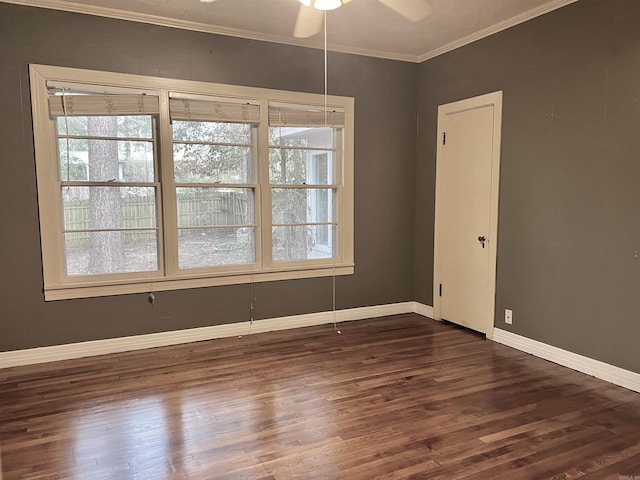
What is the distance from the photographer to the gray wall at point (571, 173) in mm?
3135

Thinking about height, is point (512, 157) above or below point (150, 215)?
above

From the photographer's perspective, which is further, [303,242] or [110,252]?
[303,242]

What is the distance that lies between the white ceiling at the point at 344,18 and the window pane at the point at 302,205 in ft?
4.55

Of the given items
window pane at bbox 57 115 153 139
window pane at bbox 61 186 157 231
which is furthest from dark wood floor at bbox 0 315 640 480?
window pane at bbox 57 115 153 139

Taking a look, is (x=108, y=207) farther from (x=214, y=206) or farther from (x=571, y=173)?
(x=571, y=173)

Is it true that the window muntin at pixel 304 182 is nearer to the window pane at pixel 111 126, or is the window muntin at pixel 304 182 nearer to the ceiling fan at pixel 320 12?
the ceiling fan at pixel 320 12

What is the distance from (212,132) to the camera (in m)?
4.16

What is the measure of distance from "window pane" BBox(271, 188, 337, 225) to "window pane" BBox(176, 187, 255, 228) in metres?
0.26

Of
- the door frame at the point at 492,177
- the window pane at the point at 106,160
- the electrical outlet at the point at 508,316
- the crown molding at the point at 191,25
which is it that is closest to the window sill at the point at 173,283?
the window pane at the point at 106,160

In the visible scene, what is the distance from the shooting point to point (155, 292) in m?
4.02

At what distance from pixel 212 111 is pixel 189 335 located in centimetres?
199

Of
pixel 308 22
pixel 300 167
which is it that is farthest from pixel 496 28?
pixel 300 167

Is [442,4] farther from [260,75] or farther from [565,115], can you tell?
[260,75]

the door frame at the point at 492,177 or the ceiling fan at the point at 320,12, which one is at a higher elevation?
the ceiling fan at the point at 320,12
